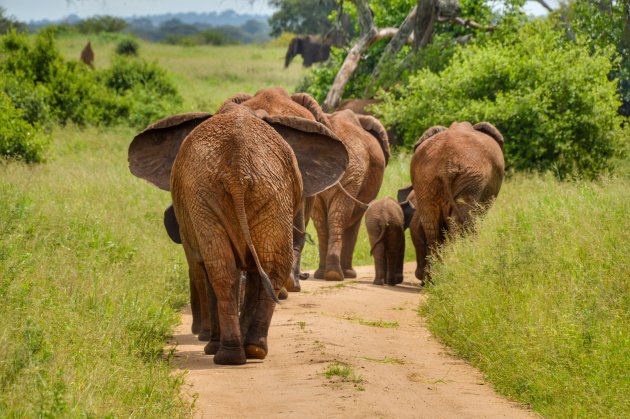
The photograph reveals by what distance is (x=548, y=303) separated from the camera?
8.00 m

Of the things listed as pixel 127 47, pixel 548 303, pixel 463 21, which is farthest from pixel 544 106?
pixel 127 47

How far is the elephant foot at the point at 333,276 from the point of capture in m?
13.0

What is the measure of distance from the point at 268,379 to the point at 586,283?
8.17 feet

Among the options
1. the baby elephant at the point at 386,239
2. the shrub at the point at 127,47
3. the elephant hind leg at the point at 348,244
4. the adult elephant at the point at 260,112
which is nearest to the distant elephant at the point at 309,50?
the shrub at the point at 127,47

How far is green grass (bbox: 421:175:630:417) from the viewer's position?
656 centimetres

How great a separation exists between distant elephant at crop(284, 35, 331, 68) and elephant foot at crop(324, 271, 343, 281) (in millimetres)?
33654

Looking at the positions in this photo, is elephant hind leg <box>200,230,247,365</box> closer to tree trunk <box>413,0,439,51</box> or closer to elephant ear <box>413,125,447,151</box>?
elephant ear <box>413,125,447,151</box>

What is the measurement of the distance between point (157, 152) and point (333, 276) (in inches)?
184

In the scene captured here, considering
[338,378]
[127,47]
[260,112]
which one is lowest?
[338,378]

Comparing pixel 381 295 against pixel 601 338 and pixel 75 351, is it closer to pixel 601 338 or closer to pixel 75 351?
pixel 601 338

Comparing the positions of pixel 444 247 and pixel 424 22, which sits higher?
pixel 424 22

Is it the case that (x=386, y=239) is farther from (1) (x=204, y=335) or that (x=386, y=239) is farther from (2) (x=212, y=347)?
(2) (x=212, y=347)

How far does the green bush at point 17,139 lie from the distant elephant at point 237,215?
7.86 meters

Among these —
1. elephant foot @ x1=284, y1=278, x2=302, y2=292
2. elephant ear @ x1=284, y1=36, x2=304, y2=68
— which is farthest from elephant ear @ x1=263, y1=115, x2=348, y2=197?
elephant ear @ x1=284, y1=36, x2=304, y2=68
